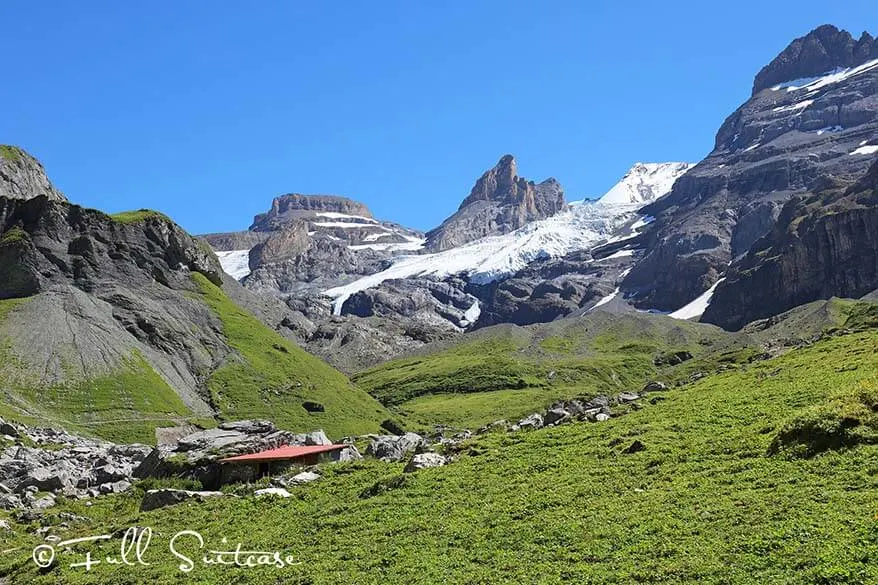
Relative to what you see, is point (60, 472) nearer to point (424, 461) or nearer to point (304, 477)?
point (304, 477)

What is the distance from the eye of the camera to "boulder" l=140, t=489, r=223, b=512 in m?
40.6

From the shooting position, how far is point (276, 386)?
148250 mm

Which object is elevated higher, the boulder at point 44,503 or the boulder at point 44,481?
the boulder at point 44,481

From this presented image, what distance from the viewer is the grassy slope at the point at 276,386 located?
135500 mm

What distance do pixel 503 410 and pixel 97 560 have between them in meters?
160

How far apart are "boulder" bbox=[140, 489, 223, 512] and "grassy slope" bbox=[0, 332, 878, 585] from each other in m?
1.76

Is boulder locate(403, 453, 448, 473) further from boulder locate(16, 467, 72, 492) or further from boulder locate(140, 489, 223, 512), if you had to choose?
boulder locate(16, 467, 72, 492)

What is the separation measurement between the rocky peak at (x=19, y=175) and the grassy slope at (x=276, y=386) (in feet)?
159

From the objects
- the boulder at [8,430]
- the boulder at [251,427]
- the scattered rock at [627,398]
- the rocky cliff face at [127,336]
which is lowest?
the scattered rock at [627,398]

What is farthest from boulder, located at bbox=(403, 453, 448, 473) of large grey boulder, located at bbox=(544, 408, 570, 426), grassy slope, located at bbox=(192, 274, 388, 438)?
grassy slope, located at bbox=(192, 274, 388, 438)

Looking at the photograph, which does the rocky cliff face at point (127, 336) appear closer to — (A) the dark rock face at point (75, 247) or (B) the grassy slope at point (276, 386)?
(A) the dark rock face at point (75, 247)

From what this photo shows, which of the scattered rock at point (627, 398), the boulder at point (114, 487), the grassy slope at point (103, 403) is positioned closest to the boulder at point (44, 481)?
the boulder at point (114, 487)

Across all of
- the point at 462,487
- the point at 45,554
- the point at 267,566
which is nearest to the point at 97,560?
the point at 45,554

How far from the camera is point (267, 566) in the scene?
28.2 m
